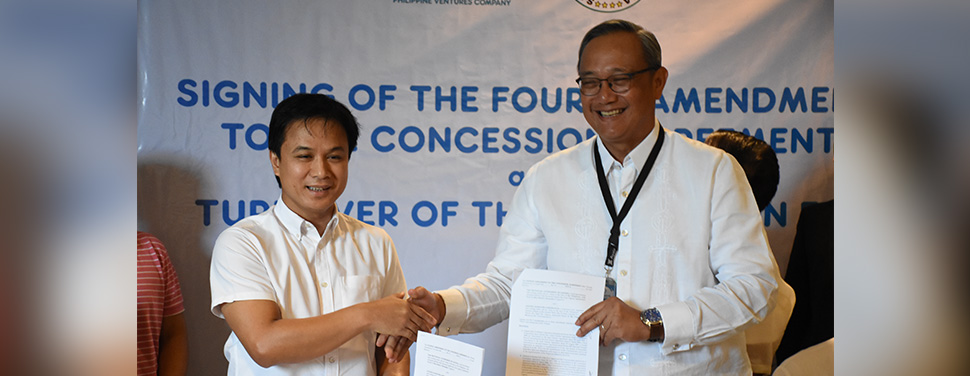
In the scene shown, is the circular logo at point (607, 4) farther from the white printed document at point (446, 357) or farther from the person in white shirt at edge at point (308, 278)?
the white printed document at point (446, 357)

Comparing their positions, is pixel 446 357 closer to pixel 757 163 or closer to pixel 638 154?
pixel 638 154

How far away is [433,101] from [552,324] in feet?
6.34

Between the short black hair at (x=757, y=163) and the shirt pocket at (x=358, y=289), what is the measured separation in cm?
180

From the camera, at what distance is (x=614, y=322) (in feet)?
6.59

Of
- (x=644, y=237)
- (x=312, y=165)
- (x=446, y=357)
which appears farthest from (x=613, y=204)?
(x=312, y=165)

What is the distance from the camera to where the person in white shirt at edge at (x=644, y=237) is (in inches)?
80.0

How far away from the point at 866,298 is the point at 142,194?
3.91 meters

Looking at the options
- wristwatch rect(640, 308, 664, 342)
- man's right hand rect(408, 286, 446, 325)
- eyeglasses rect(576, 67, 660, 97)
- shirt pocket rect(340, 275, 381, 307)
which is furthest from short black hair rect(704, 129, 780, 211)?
shirt pocket rect(340, 275, 381, 307)

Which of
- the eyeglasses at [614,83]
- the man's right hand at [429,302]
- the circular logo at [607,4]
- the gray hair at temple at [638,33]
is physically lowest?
the man's right hand at [429,302]

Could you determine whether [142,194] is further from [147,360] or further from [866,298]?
[866,298]

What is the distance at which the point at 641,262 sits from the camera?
7.07 ft

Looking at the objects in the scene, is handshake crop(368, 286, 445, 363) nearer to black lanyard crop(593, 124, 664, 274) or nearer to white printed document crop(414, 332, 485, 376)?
white printed document crop(414, 332, 485, 376)

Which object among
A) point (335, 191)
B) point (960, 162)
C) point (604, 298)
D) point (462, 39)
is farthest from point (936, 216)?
point (462, 39)

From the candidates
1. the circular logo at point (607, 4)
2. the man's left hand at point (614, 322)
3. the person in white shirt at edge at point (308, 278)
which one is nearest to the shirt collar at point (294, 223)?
the person in white shirt at edge at point (308, 278)
